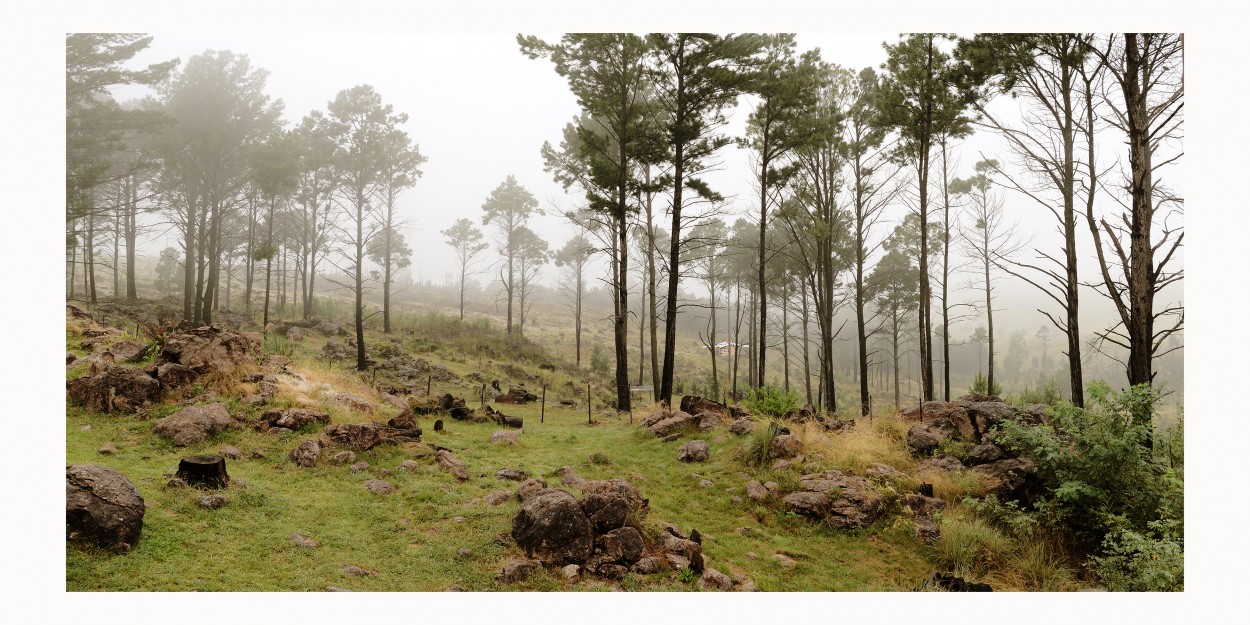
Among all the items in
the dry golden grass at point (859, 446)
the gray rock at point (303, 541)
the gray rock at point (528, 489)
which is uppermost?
the dry golden grass at point (859, 446)

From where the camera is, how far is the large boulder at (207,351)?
10219 mm

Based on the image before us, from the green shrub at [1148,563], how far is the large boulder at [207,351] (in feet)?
47.4

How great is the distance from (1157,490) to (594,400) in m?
17.3

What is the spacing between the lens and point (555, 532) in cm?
563

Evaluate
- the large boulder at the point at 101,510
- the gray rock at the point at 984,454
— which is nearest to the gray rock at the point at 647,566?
the large boulder at the point at 101,510

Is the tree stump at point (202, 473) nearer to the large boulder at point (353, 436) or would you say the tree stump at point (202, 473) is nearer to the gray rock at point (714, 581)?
the large boulder at point (353, 436)

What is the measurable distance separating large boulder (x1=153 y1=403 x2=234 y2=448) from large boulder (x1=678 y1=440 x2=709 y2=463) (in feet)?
26.5

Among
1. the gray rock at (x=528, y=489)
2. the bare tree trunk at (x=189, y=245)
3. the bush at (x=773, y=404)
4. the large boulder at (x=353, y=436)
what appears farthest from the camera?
the bare tree trunk at (x=189, y=245)

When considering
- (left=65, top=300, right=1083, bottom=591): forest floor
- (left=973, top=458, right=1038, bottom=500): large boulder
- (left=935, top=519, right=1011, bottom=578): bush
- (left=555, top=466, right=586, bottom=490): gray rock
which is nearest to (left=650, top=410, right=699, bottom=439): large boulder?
(left=65, top=300, right=1083, bottom=591): forest floor

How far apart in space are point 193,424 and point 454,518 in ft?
17.1

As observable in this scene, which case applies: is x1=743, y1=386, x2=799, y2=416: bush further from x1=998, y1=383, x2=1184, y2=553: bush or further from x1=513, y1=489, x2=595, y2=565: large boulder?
x1=513, y1=489, x2=595, y2=565: large boulder

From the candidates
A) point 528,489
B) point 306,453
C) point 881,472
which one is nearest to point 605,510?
point 528,489

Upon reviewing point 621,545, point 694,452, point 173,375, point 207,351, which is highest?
point 207,351

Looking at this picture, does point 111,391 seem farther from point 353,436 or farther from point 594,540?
point 594,540
